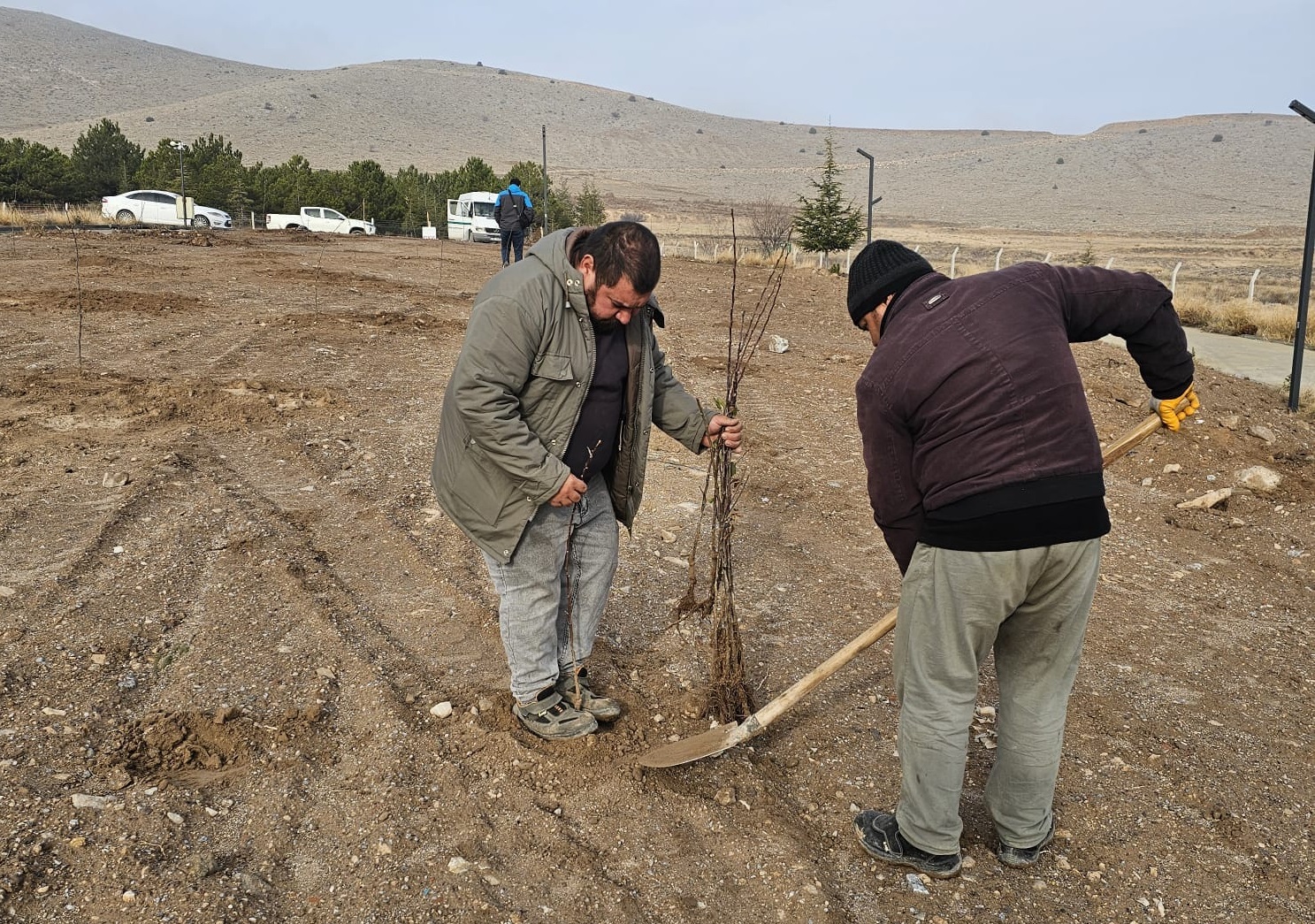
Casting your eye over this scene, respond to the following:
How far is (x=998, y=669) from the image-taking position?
2914 millimetres

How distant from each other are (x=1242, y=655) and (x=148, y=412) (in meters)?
7.38

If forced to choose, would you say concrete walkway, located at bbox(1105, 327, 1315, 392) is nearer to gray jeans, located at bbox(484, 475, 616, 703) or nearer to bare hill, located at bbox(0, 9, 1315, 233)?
gray jeans, located at bbox(484, 475, 616, 703)

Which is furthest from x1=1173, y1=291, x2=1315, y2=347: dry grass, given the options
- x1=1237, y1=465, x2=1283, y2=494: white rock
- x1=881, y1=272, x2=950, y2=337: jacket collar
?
x1=881, y1=272, x2=950, y2=337: jacket collar

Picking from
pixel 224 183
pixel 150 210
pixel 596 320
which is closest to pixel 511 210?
pixel 596 320

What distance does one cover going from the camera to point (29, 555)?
15.7 feet

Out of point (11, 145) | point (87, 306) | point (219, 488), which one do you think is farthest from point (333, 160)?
point (219, 488)

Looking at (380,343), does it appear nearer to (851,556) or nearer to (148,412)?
(148,412)

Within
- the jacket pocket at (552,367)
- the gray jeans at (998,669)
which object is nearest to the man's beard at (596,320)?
the jacket pocket at (552,367)

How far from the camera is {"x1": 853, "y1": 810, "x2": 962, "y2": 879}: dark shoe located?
2.90 meters

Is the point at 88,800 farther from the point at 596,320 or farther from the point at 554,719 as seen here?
the point at 596,320

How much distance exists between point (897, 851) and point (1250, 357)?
1419 cm

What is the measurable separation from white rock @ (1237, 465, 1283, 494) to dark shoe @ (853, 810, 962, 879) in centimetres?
557

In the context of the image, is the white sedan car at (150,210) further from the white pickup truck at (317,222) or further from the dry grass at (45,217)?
the white pickup truck at (317,222)

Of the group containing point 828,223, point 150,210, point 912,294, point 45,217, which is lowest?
point 912,294
